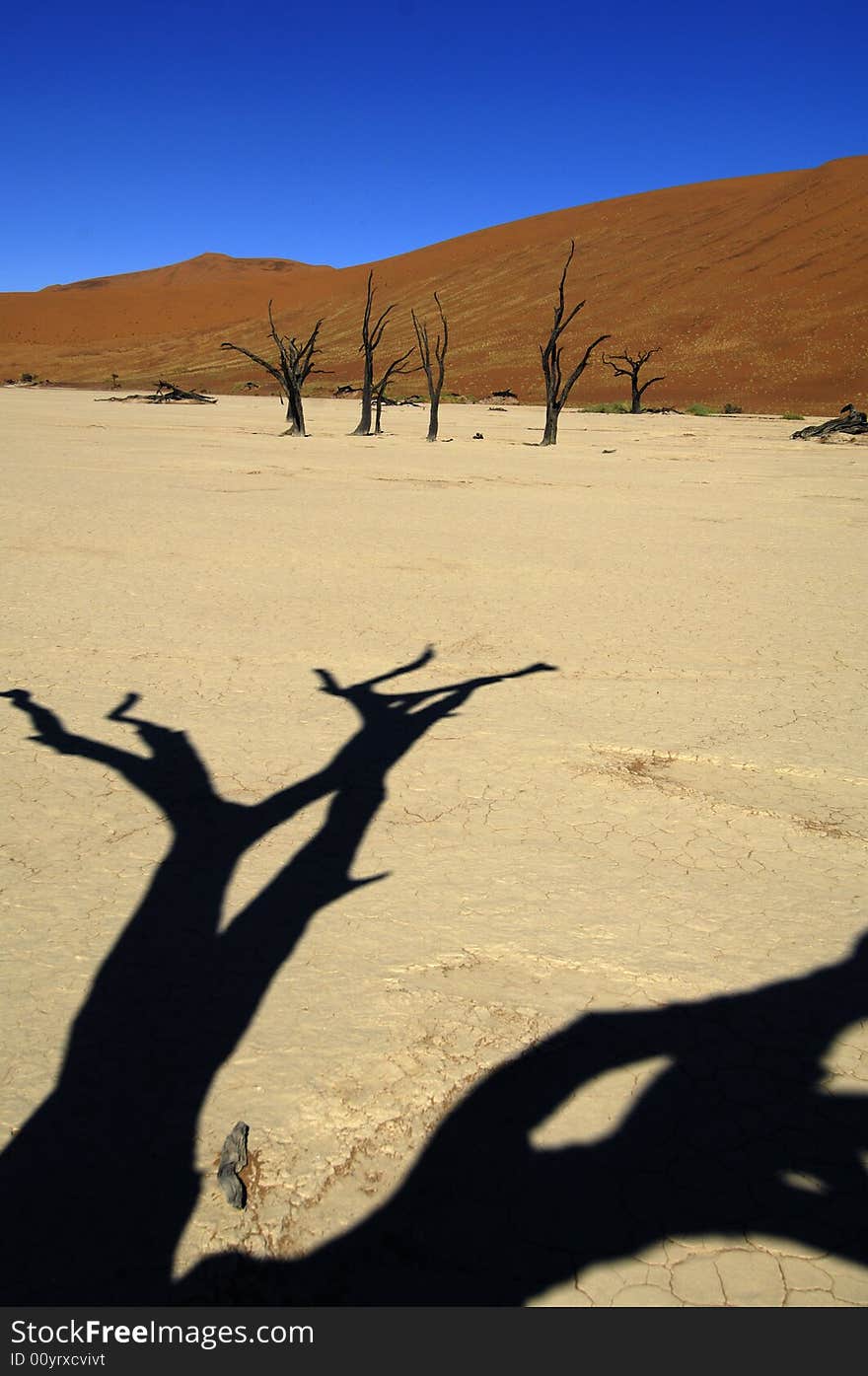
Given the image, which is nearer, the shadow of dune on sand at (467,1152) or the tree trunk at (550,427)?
the shadow of dune on sand at (467,1152)

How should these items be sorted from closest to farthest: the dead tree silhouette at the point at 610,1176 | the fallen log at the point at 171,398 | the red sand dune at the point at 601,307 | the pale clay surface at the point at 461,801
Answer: the dead tree silhouette at the point at 610,1176, the pale clay surface at the point at 461,801, the fallen log at the point at 171,398, the red sand dune at the point at 601,307

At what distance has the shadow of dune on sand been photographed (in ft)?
6.11

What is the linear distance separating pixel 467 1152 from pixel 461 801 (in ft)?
5.80

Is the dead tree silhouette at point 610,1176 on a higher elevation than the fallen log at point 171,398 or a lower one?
lower

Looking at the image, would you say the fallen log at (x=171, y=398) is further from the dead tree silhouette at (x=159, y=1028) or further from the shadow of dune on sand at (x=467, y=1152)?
the shadow of dune on sand at (x=467, y=1152)

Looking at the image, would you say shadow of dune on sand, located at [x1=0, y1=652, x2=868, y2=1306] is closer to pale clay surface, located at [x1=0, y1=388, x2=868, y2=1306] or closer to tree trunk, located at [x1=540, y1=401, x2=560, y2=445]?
pale clay surface, located at [x1=0, y1=388, x2=868, y2=1306]

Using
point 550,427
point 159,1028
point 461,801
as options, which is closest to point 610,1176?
point 159,1028

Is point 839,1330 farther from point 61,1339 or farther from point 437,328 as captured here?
point 437,328

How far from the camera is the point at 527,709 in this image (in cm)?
484

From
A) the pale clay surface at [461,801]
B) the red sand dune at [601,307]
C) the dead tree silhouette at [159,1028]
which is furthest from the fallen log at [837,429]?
the dead tree silhouette at [159,1028]

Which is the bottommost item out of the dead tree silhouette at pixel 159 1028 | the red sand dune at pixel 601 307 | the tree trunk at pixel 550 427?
the dead tree silhouette at pixel 159 1028

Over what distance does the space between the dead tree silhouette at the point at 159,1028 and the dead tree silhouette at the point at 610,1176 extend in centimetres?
21

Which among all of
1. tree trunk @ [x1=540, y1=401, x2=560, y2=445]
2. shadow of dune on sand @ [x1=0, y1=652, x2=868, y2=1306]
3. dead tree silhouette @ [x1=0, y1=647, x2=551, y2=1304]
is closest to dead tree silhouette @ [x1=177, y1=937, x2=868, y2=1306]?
shadow of dune on sand @ [x1=0, y1=652, x2=868, y2=1306]

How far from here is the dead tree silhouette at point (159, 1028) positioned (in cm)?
190
